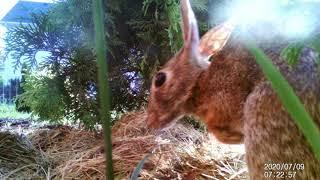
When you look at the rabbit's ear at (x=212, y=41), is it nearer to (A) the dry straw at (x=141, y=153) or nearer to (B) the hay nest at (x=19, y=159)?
(A) the dry straw at (x=141, y=153)

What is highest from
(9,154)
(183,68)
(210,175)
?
(183,68)

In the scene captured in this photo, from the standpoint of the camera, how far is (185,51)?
3.69 ft

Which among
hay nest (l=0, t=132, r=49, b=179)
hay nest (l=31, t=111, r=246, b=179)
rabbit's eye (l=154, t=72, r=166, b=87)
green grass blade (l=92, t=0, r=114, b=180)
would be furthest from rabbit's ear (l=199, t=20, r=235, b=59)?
green grass blade (l=92, t=0, r=114, b=180)

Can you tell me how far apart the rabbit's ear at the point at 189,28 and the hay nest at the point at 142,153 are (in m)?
0.32

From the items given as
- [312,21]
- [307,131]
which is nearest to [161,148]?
[312,21]

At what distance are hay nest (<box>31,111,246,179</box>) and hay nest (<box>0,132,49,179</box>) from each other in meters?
0.04

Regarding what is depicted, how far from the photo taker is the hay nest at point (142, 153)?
1.22 m

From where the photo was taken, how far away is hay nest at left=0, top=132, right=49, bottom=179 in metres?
1.30

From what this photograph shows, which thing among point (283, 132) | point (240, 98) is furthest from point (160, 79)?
point (283, 132)

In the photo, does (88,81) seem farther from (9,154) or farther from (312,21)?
(312,21)

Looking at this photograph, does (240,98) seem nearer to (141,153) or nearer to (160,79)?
(160,79)

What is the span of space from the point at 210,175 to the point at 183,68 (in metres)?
0.30

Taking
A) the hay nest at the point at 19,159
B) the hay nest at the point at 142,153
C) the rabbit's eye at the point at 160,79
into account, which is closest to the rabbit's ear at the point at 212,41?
the rabbit's eye at the point at 160,79

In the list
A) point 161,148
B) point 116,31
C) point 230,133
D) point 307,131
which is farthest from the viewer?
point 116,31
